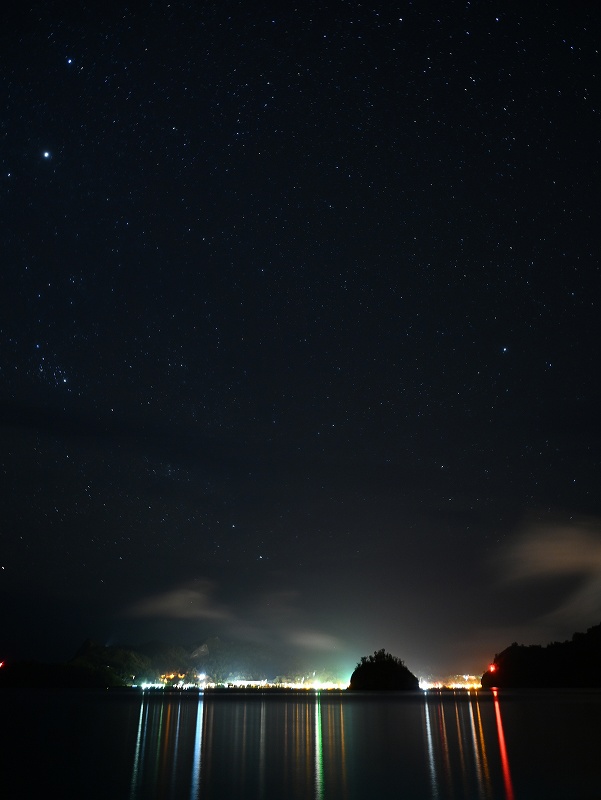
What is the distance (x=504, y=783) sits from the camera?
16578mm

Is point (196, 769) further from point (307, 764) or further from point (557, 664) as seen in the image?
point (557, 664)

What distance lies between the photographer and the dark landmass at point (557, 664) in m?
153

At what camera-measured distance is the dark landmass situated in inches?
6009

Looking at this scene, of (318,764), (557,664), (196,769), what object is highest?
(557,664)

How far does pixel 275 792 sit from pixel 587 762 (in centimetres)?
1108

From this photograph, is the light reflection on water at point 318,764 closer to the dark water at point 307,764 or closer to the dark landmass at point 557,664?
the dark water at point 307,764

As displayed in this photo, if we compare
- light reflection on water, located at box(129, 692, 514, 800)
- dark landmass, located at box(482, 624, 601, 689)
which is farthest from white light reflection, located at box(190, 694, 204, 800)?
dark landmass, located at box(482, 624, 601, 689)

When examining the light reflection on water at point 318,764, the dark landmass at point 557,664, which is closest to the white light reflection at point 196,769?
the light reflection on water at point 318,764

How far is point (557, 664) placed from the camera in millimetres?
166625

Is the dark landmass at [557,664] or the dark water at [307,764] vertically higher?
the dark landmass at [557,664]

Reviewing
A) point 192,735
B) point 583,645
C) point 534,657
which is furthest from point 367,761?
point 534,657

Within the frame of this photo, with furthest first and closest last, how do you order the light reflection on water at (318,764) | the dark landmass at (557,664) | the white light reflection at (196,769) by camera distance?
the dark landmass at (557,664) < the light reflection on water at (318,764) < the white light reflection at (196,769)

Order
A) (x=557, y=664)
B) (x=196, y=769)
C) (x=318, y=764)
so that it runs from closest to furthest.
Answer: (x=196, y=769), (x=318, y=764), (x=557, y=664)

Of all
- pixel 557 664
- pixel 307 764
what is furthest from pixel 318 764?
pixel 557 664
